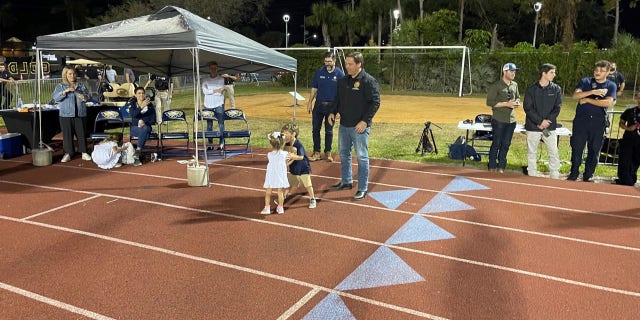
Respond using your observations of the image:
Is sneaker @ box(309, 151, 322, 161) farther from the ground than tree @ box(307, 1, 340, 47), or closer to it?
closer to it

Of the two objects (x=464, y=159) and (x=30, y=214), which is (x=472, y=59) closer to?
(x=464, y=159)

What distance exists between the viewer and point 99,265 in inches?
194

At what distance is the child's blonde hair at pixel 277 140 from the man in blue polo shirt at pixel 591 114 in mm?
5322

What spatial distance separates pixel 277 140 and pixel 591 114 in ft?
18.8

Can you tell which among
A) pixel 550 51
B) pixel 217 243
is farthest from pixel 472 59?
pixel 217 243

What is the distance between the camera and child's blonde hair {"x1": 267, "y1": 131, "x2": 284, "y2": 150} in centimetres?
645

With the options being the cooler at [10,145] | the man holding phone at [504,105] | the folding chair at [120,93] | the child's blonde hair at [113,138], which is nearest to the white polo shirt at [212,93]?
the child's blonde hair at [113,138]

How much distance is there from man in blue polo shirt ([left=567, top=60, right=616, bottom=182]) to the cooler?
36.3ft

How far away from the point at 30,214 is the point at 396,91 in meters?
30.7

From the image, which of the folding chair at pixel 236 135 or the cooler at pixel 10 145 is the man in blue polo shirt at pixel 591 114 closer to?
the folding chair at pixel 236 135

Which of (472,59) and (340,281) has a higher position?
(472,59)

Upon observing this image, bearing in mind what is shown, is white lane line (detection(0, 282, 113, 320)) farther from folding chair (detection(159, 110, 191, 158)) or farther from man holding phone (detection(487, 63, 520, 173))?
man holding phone (detection(487, 63, 520, 173))

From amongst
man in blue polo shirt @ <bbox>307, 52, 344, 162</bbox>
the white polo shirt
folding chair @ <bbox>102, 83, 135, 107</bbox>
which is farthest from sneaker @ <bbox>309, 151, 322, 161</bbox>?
folding chair @ <bbox>102, 83, 135, 107</bbox>

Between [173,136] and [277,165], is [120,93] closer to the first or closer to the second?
[173,136]
